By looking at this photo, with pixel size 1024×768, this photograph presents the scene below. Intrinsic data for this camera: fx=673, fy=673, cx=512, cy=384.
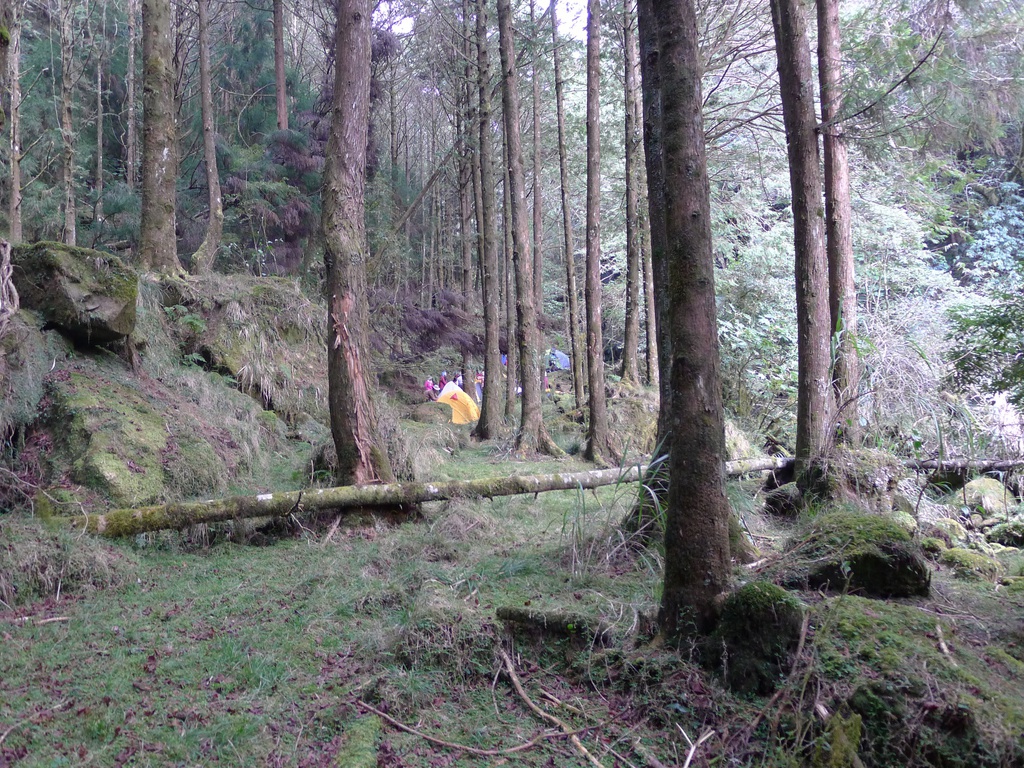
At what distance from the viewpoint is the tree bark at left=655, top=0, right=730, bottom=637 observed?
3.12 metres

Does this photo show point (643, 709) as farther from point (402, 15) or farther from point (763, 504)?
point (402, 15)

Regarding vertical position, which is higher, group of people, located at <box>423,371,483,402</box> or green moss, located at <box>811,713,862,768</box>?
group of people, located at <box>423,371,483,402</box>

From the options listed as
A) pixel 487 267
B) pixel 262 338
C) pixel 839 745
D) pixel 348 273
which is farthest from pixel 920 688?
pixel 487 267

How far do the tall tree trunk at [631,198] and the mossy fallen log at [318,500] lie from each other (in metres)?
7.70

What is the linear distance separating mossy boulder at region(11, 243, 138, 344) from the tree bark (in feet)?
20.1

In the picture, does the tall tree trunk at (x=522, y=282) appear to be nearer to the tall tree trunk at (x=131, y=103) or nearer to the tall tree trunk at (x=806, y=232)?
the tall tree trunk at (x=806, y=232)

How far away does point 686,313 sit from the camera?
3.14 metres

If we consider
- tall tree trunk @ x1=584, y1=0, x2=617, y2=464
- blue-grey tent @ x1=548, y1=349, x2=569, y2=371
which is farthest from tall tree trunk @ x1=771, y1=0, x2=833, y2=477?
blue-grey tent @ x1=548, y1=349, x2=569, y2=371

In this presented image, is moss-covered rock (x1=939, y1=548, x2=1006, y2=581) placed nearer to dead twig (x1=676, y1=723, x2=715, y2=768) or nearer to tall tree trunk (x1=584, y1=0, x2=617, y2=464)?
dead twig (x1=676, y1=723, x2=715, y2=768)

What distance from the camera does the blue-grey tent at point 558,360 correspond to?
28.1 m

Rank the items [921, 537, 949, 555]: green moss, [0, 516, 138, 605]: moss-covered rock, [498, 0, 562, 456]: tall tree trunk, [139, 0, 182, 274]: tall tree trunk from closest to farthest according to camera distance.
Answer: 1. [0, 516, 138, 605]: moss-covered rock
2. [921, 537, 949, 555]: green moss
3. [139, 0, 182, 274]: tall tree trunk
4. [498, 0, 562, 456]: tall tree trunk

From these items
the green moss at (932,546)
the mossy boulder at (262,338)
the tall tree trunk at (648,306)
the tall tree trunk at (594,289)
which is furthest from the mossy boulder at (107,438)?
the tall tree trunk at (648,306)

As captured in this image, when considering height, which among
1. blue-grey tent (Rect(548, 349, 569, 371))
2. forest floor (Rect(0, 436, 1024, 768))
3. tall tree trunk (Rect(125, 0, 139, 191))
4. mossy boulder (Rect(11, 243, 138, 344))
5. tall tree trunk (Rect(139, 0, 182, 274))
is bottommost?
forest floor (Rect(0, 436, 1024, 768))

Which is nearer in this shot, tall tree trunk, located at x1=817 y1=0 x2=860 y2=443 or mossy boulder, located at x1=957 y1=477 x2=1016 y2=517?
tall tree trunk, located at x1=817 y1=0 x2=860 y2=443
